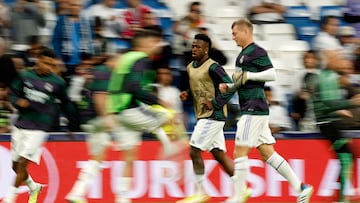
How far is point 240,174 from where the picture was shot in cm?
1207

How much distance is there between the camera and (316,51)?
658 inches

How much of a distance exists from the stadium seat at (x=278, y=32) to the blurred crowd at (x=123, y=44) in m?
0.12

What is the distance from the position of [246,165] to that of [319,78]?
1606mm

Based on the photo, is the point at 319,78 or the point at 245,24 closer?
the point at 245,24

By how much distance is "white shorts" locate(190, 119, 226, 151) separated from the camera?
42.4ft

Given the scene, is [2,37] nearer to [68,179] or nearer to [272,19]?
[68,179]

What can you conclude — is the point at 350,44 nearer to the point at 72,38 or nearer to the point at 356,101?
the point at 356,101

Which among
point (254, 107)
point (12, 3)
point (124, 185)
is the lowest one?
point (124, 185)

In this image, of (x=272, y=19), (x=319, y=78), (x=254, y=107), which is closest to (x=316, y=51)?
(x=272, y=19)

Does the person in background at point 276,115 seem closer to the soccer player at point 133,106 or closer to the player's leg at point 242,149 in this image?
the player's leg at point 242,149

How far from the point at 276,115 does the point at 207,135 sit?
97.8 inches

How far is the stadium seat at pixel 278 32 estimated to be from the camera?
57.1ft

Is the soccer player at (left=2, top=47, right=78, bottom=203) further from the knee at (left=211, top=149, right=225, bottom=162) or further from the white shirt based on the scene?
the white shirt

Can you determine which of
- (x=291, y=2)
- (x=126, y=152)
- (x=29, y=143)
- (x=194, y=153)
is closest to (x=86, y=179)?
(x=126, y=152)
